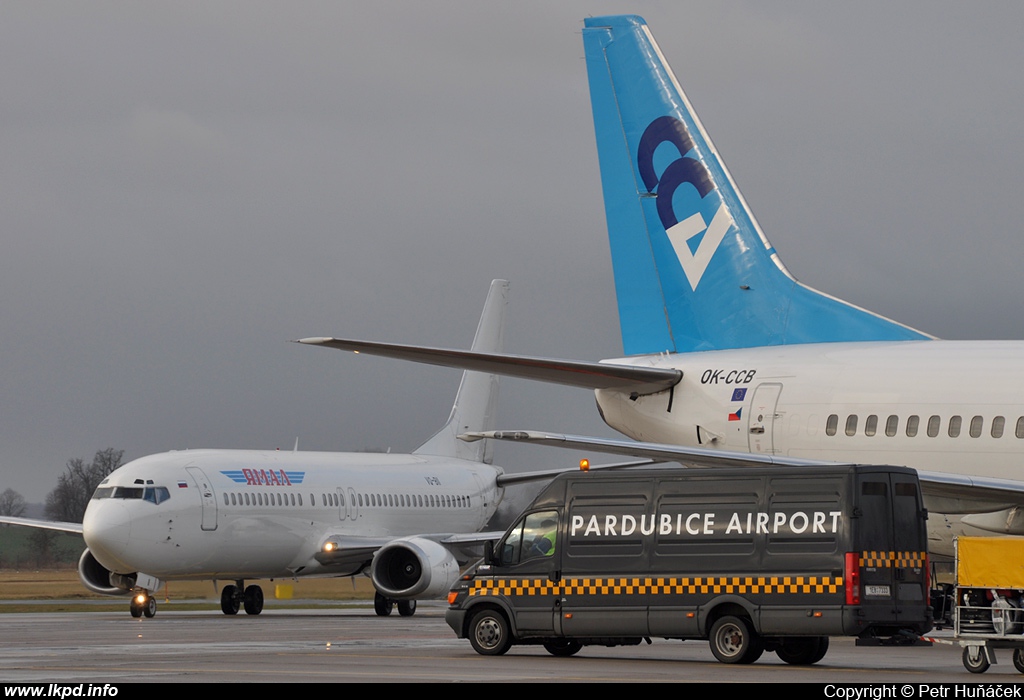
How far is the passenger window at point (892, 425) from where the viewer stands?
62.6ft

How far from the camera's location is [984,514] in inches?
720

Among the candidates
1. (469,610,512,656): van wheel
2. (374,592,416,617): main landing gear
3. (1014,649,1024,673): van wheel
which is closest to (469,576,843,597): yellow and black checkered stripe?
(469,610,512,656): van wheel

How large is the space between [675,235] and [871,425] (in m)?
4.51

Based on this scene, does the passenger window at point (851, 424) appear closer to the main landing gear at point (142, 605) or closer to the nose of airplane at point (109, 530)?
the nose of airplane at point (109, 530)

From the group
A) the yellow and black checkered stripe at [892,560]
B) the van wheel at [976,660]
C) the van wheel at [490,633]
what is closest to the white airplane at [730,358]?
the yellow and black checkered stripe at [892,560]

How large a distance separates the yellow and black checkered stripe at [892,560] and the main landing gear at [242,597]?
71.1 feet

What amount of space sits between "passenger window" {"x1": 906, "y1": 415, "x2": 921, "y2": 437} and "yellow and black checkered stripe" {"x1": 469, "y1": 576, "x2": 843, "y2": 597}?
3.10 metres

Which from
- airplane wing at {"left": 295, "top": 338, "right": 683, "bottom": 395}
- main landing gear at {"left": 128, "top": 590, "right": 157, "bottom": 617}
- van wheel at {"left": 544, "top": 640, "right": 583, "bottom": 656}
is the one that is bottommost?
van wheel at {"left": 544, "top": 640, "right": 583, "bottom": 656}

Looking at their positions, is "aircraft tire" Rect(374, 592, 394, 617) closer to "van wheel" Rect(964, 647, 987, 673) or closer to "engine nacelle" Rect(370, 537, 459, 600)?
"engine nacelle" Rect(370, 537, 459, 600)

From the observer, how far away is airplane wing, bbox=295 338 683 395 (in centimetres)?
1792

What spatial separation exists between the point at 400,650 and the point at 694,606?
163 inches

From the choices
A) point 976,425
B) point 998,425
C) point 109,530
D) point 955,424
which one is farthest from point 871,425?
point 109,530

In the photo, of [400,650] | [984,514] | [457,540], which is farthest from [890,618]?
[457,540]

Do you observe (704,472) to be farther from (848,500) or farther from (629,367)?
(629,367)
